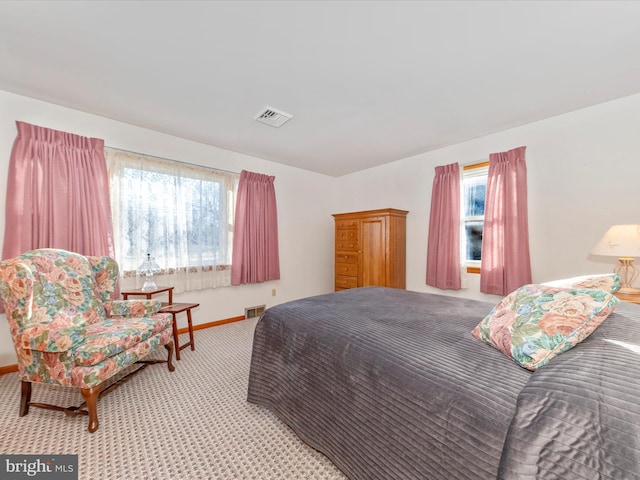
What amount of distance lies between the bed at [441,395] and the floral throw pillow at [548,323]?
37mm

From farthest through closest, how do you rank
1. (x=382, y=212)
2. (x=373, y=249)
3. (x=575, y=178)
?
(x=373, y=249), (x=382, y=212), (x=575, y=178)

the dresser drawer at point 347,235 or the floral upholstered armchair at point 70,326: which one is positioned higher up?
the dresser drawer at point 347,235

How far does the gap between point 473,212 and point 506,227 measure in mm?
476

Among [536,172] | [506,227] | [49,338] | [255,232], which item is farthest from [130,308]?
[536,172]

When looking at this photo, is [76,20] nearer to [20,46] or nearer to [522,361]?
[20,46]

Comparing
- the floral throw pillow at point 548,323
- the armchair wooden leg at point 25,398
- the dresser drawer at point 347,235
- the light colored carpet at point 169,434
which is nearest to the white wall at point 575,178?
the dresser drawer at point 347,235

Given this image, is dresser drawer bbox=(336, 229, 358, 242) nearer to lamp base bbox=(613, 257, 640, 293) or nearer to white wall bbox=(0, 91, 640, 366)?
white wall bbox=(0, 91, 640, 366)

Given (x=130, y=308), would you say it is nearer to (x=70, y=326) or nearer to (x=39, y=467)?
(x=70, y=326)

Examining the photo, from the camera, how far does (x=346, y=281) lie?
13.9ft

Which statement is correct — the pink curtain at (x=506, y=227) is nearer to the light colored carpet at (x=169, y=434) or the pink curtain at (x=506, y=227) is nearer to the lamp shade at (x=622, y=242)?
the lamp shade at (x=622, y=242)

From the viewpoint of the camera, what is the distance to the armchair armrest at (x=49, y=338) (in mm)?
1525

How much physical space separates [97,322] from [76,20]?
202cm

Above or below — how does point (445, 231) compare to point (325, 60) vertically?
below

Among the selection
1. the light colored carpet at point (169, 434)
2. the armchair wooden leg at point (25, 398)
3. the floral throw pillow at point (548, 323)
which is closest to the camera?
the floral throw pillow at point (548, 323)
